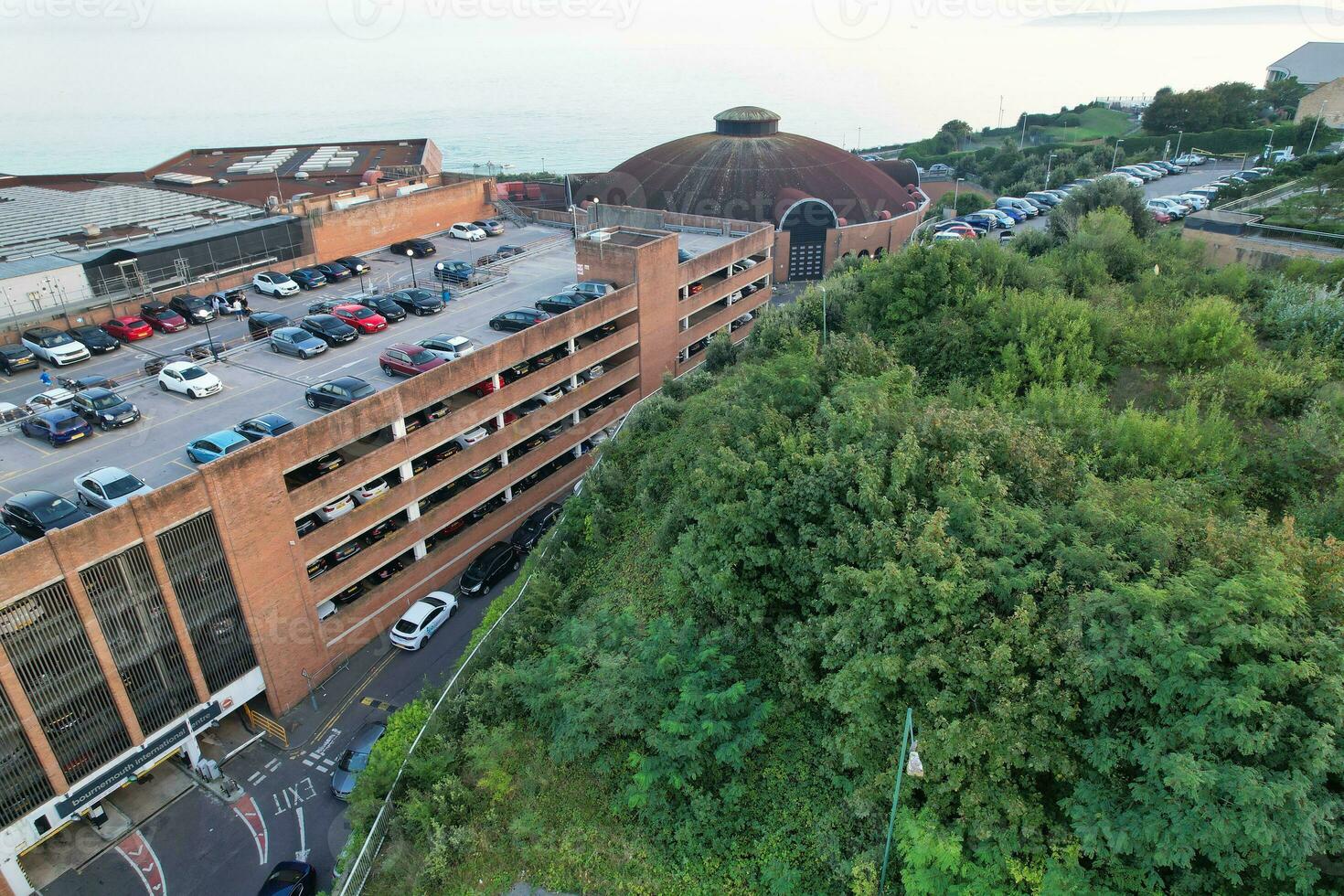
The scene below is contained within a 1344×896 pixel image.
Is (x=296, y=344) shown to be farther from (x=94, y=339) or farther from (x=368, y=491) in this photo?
(x=94, y=339)

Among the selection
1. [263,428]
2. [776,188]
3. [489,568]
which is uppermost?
[776,188]

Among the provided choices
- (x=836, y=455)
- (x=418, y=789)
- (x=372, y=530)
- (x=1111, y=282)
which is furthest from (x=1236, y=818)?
(x=372, y=530)

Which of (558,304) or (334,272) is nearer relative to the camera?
(558,304)

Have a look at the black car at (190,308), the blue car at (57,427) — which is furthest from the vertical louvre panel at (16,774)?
the black car at (190,308)

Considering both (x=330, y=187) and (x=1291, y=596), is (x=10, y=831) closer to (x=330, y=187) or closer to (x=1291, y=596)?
(x=1291, y=596)

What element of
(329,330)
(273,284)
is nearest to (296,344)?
(329,330)

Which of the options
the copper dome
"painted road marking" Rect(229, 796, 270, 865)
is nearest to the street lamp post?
"painted road marking" Rect(229, 796, 270, 865)
